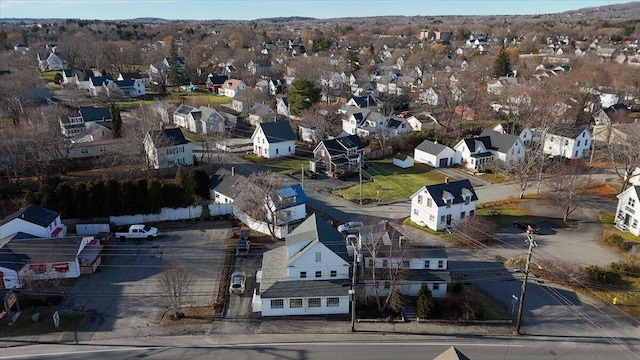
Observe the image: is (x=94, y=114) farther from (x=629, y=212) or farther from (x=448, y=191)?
(x=629, y=212)

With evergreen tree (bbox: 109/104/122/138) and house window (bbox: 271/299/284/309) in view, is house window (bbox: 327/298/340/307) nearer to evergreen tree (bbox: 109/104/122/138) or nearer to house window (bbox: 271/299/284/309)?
house window (bbox: 271/299/284/309)

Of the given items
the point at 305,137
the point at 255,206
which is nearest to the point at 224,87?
the point at 305,137

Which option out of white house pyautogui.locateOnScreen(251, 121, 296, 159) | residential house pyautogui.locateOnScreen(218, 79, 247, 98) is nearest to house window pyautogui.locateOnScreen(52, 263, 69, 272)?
white house pyautogui.locateOnScreen(251, 121, 296, 159)

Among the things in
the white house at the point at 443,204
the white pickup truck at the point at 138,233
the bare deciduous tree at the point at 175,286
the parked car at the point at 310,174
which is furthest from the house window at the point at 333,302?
the parked car at the point at 310,174

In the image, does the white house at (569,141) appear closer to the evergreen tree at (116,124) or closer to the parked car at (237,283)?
the parked car at (237,283)

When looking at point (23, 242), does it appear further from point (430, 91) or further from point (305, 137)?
point (430, 91)
